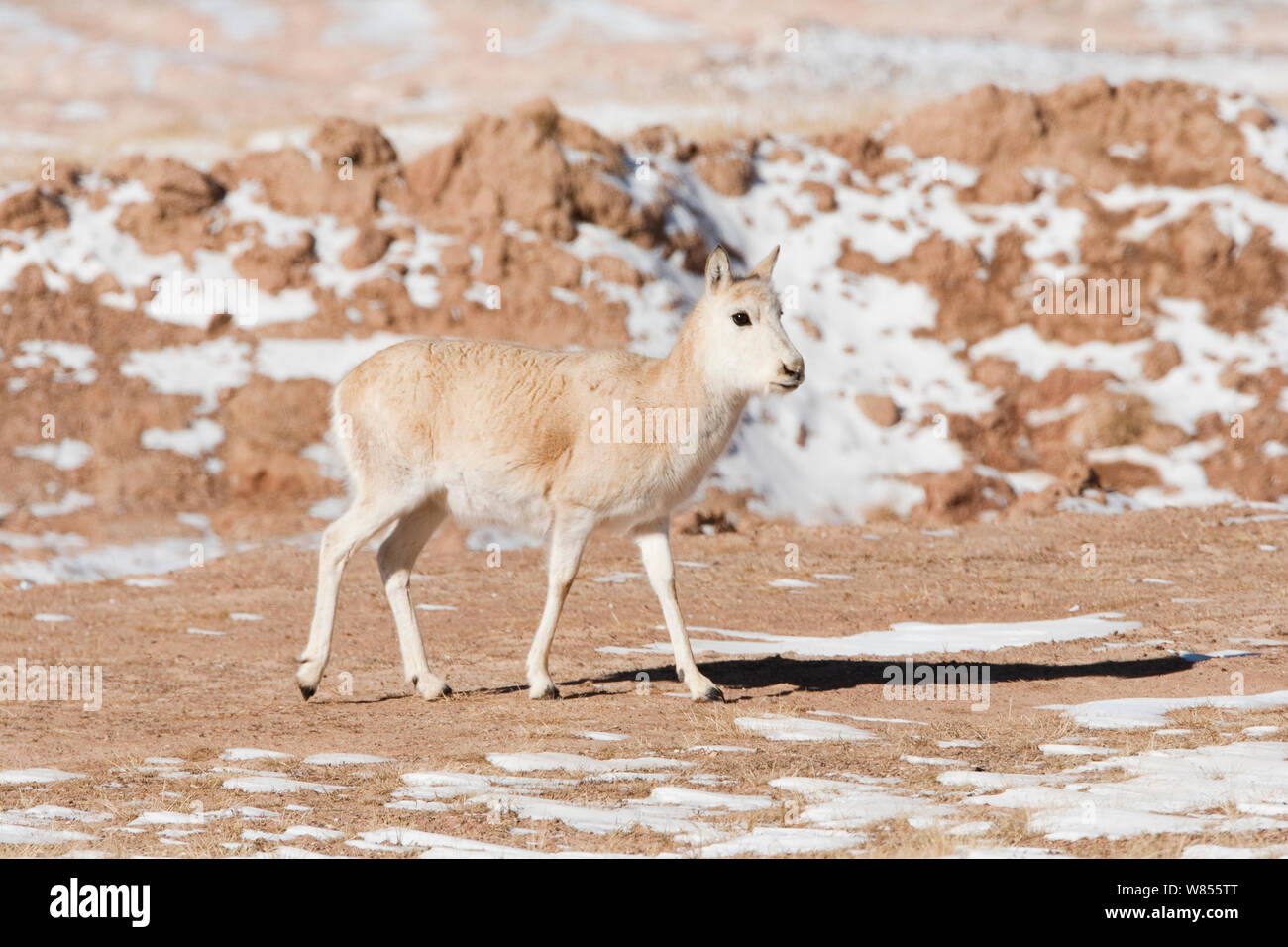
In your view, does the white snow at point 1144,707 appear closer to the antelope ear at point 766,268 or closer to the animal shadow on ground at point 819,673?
the animal shadow on ground at point 819,673

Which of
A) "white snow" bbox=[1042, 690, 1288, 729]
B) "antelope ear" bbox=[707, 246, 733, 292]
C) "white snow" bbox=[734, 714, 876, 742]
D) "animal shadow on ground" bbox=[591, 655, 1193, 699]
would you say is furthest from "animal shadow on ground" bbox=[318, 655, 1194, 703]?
"antelope ear" bbox=[707, 246, 733, 292]

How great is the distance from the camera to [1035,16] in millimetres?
94000

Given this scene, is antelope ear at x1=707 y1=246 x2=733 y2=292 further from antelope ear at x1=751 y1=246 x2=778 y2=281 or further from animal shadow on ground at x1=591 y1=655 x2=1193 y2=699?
animal shadow on ground at x1=591 y1=655 x2=1193 y2=699

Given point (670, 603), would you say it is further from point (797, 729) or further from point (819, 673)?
point (819, 673)

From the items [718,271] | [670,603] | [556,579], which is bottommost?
[670,603]

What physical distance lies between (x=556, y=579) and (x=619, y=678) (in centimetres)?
144

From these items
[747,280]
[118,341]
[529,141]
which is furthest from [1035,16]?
[747,280]

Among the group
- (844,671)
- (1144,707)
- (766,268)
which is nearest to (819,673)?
(844,671)

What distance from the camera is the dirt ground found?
7.04 m

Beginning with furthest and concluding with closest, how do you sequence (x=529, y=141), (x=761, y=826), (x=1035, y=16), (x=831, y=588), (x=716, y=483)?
(x=1035, y=16), (x=529, y=141), (x=716, y=483), (x=831, y=588), (x=761, y=826)

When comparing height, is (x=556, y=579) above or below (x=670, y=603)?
above

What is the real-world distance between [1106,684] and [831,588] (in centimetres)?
534

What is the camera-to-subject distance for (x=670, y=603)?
1048 cm

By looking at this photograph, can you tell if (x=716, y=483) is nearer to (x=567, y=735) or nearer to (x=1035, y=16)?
(x=567, y=735)
